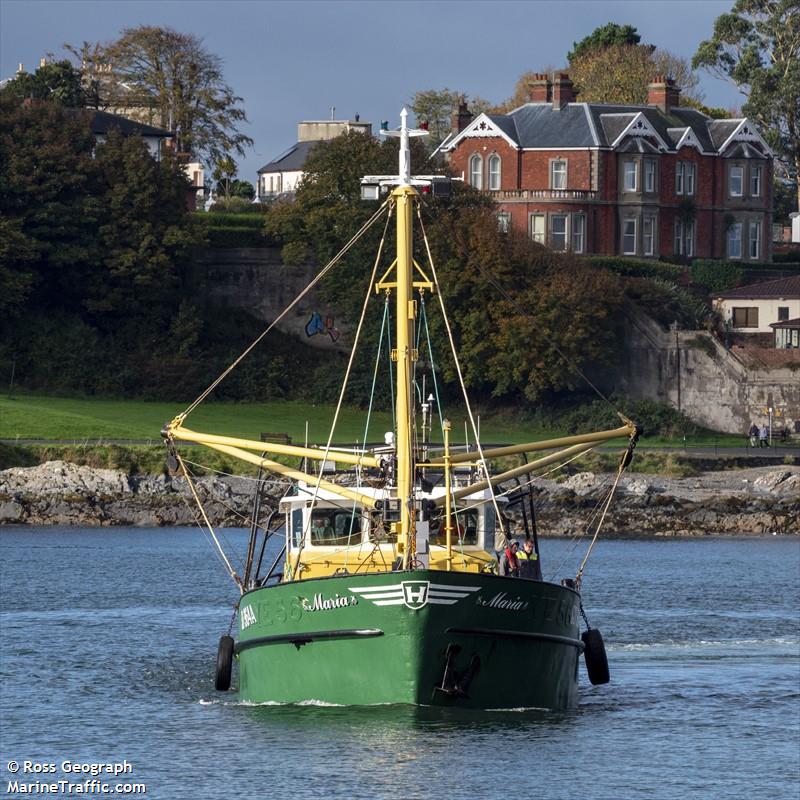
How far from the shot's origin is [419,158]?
99.1 meters

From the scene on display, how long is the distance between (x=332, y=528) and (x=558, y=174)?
74529 millimetres

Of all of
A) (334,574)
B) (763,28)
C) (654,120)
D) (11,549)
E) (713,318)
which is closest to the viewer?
(334,574)

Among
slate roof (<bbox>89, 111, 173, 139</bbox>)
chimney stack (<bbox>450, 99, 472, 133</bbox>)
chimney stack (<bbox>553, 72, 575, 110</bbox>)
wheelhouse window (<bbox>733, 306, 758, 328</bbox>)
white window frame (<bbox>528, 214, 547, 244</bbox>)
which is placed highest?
chimney stack (<bbox>553, 72, 575, 110</bbox>)

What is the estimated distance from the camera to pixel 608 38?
493ft

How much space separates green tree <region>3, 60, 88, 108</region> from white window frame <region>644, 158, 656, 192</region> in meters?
29.8

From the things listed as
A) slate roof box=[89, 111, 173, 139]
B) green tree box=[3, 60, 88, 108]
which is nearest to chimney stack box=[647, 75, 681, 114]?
slate roof box=[89, 111, 173, 139]

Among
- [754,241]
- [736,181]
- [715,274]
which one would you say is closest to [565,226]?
[715,274]

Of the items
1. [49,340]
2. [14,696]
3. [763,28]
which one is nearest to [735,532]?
[49,340]

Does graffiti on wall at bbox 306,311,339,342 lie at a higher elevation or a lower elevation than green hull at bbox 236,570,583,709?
higher

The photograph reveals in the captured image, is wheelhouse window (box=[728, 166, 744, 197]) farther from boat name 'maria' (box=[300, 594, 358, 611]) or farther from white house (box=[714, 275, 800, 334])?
boat name 'maria' (box=[300, 594, 358, 611])

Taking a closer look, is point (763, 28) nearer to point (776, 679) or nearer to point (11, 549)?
point (11, 549)

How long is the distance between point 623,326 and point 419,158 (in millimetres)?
12449

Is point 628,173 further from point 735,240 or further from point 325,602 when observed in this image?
point 325,602

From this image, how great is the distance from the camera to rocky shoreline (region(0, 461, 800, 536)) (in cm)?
7906
